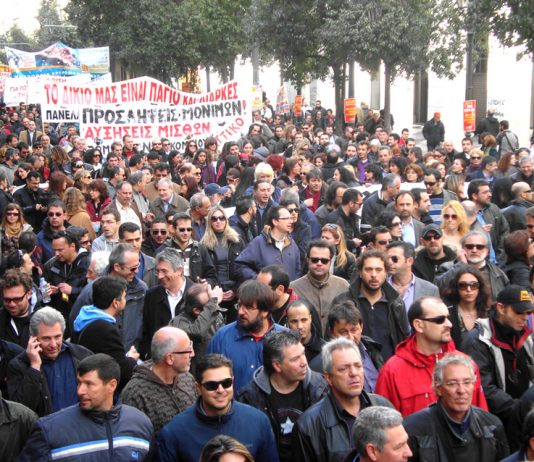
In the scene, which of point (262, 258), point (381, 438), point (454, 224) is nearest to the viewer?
point (381, 438)

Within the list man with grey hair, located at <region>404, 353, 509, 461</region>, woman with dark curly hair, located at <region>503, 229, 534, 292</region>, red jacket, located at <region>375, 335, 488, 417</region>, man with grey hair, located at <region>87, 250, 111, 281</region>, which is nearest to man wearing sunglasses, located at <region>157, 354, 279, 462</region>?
man with grey hair, located at <region>404, 353, 509, 461</region>

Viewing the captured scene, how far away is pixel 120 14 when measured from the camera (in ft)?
122

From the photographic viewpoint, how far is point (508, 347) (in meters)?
5.72

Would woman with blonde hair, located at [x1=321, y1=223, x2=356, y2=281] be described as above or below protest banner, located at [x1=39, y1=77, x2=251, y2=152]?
below

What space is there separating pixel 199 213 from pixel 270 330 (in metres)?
3.97

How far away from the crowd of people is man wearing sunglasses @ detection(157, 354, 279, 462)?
0.01 meters

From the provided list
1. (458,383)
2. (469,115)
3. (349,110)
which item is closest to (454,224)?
(458,383)

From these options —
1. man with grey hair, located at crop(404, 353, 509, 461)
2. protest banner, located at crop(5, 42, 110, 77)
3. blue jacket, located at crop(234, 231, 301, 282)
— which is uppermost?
protest banner, located at crop(5, 42, 110, 77)

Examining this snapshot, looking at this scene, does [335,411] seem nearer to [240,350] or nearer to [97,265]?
[240,350]

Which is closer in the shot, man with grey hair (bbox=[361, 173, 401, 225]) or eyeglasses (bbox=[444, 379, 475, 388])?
eyeglasses (bbox=[444, 379, 475, 388])

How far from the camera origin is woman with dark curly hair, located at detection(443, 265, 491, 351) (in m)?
6.47

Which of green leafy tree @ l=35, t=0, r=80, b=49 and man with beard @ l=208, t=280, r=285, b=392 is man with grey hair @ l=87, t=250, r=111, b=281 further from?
green leafy tree @ l=35, t=0, r=80, b=49

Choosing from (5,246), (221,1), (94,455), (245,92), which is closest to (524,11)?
(245,92)

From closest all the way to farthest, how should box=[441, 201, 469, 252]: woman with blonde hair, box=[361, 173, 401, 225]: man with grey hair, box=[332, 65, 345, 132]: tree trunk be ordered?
1. box=[441, 201, 469, 252]: woman with blonde hair
2. box=[361, 173, 401, 225]: man with grey hair
3. box=[332, 65, 345, 132]: tree trunk
